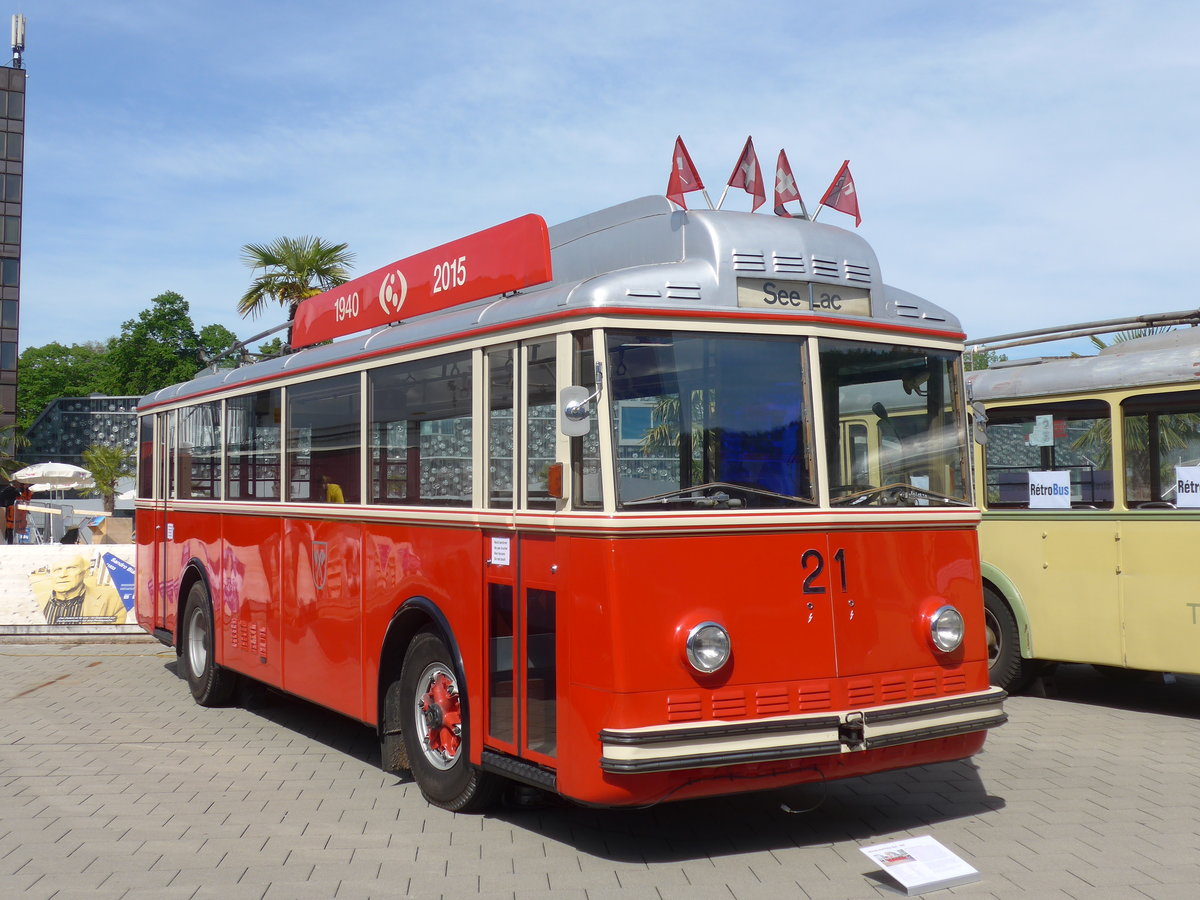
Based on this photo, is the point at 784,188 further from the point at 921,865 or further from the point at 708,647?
the point at 921,865

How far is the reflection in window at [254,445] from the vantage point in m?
9.47

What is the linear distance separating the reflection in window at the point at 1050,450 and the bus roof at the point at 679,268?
360 centimetres

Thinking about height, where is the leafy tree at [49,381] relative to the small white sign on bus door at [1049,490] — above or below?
above

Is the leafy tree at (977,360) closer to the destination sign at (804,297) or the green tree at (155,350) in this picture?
the destination sign at (804,297)

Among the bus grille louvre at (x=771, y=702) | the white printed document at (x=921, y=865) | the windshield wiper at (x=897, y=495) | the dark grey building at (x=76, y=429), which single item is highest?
the dark grey building at (x=76, y=429)

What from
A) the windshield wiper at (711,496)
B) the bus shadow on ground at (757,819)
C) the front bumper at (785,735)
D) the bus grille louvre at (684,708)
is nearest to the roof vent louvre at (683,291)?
the windshield wiper at (711,496)

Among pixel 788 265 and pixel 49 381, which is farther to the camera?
pixel 49 381

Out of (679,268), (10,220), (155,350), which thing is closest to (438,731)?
(679,268)

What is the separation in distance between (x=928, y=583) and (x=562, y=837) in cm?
233

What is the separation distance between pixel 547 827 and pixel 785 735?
1.62m

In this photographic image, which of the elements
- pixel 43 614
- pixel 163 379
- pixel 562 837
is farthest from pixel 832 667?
pixel 163 379

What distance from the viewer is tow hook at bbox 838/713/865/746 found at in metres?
5.91

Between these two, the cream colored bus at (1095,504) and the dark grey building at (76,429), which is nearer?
the cream colored bus at (1095,504)

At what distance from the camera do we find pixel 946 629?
639cm
